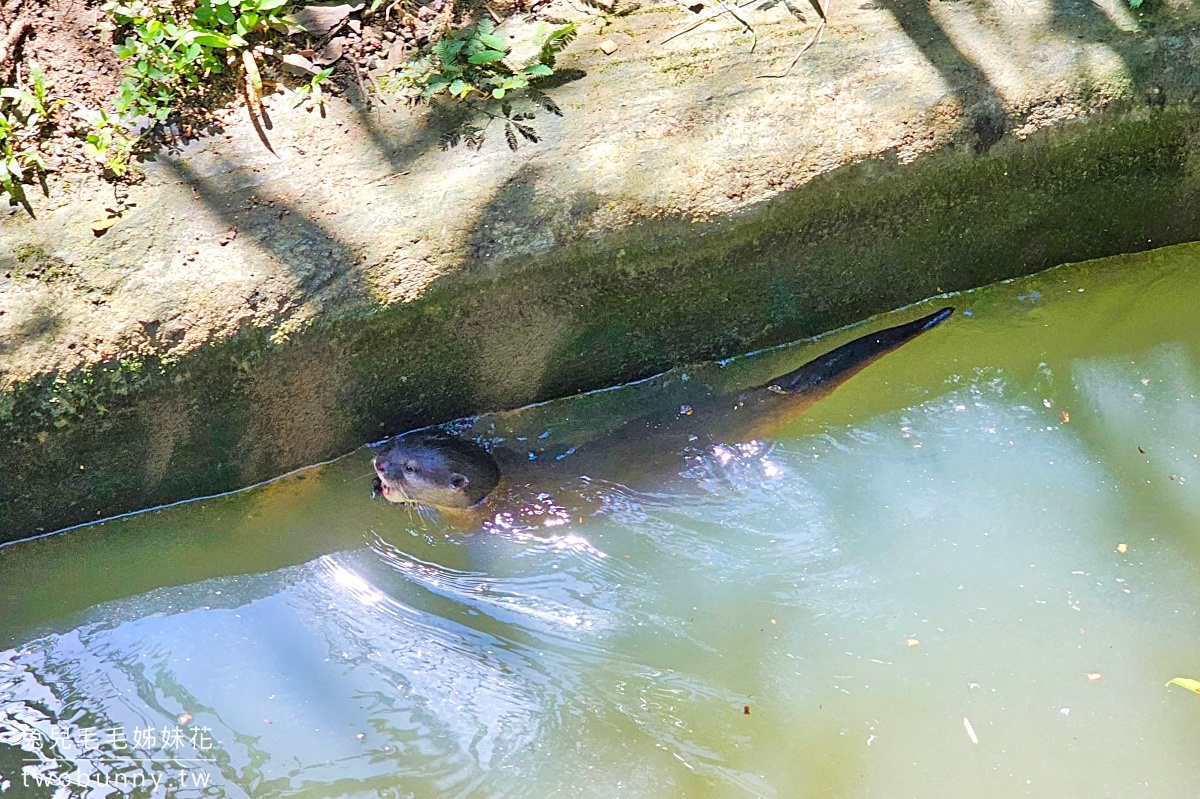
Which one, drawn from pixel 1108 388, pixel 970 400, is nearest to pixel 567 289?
pixel 970 400

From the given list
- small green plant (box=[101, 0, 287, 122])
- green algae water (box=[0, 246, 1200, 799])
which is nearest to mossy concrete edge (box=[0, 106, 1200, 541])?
green algae water (box=[0, 246, 1200, 799])

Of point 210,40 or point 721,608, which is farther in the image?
point 210,40

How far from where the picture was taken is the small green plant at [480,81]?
9.38 feet

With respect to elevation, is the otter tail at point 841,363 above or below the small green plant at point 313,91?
below

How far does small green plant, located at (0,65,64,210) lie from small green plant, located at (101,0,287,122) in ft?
0.75

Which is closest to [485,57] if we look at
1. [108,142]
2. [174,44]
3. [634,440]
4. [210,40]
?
[210,40]

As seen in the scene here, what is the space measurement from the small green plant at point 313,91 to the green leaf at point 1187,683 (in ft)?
9.47

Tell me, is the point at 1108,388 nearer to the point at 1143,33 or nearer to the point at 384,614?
the point at 1143,33

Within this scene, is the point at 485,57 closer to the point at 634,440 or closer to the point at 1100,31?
the point at 634,440

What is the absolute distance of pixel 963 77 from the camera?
280 centimetres

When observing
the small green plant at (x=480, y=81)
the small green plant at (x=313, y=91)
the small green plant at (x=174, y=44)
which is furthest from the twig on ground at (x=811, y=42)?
the small green plant at (x=174, y=44)

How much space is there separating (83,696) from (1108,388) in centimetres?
295

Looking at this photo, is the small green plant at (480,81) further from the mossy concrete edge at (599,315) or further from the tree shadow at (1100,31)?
the tree shadow at (1100,31)

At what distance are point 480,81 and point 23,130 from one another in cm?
144
